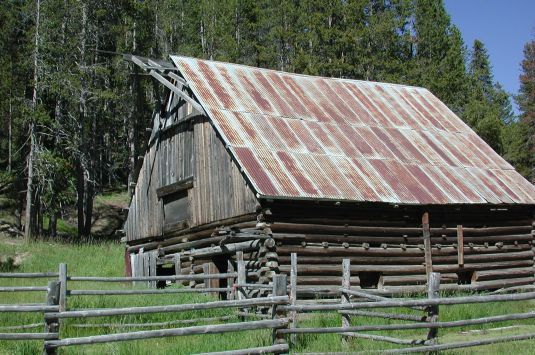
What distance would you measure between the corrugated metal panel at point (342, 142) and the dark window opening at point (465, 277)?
88.8 inches

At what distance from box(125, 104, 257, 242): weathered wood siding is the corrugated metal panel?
30.3 inches

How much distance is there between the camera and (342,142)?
19703 millimetres

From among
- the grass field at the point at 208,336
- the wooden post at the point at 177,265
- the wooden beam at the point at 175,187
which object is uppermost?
the wooden beam at the point at 175,187

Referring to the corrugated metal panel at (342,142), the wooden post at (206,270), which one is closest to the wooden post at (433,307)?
the corrugated metal panel at (342,142)

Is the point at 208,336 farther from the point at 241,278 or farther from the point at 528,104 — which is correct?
the point at 528,104

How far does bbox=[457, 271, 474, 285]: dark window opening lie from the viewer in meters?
20.5

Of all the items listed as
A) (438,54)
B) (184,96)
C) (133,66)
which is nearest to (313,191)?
(184,96)

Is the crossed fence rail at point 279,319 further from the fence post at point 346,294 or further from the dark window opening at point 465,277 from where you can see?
the dark window opening at point 465,277

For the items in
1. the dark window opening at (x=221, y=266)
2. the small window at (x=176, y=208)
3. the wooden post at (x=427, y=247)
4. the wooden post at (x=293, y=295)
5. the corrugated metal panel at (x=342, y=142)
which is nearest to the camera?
the wooden post at (x=293, y=295)

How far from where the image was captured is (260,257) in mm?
16469

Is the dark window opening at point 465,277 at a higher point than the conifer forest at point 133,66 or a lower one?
lower

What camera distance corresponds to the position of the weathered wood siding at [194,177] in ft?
56.9

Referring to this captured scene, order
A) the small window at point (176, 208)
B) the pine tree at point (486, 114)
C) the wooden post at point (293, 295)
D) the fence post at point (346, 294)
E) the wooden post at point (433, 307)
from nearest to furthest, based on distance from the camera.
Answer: the wooden post at point (433, 307) → the wooden post at point (293, 295) → the fence post at point (346, 294) → the small window at point (176, 208) → the pine tree at point (486, 114)

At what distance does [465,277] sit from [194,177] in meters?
8.55
